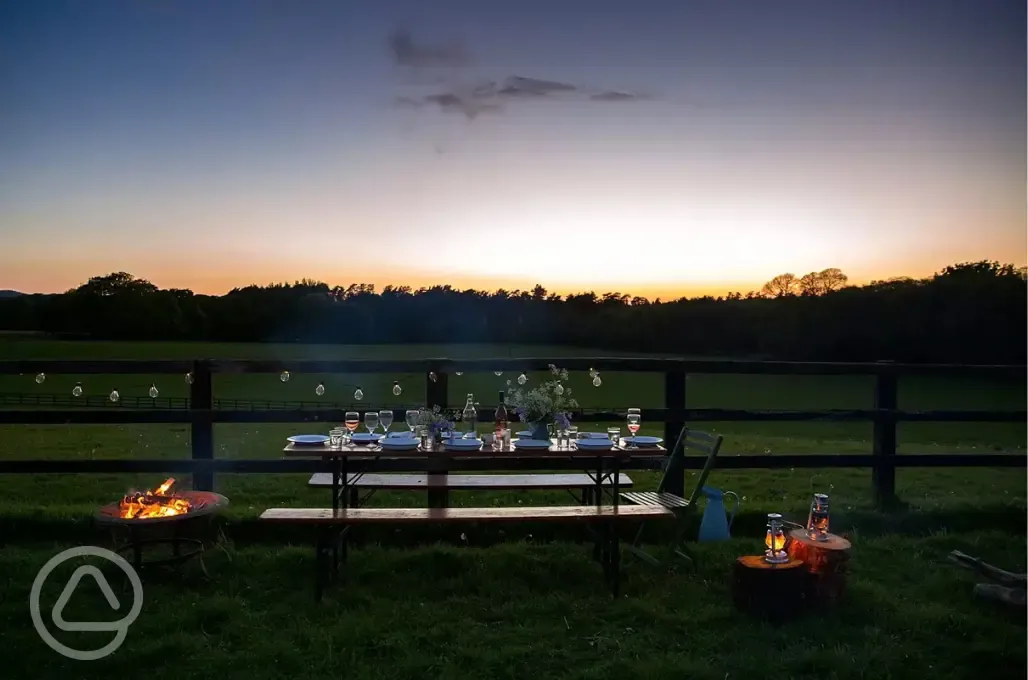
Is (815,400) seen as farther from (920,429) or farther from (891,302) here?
(891,302)

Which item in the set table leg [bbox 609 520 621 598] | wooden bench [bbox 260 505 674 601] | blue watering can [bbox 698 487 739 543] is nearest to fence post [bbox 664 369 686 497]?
blue watering can [bbox 698 487 739 543]

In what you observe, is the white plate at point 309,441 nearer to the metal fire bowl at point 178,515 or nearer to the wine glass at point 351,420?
the wine glass at point 351,420

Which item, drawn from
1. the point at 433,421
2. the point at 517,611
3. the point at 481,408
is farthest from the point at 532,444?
the point at 517,611

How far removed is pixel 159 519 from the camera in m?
3.99

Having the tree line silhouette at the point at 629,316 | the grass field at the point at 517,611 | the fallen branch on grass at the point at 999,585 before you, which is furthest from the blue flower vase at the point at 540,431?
the tree line silhouette at the point at 629,316

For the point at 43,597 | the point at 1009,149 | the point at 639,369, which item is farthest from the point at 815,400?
the point at 43,597

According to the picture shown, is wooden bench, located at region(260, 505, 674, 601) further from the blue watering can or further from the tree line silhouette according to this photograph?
the tree line silhouette

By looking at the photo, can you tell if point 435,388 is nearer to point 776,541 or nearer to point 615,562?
point 615,562

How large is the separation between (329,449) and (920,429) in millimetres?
18273

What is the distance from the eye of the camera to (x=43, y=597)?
4.01 meters

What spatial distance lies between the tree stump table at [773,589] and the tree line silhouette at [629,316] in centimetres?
948

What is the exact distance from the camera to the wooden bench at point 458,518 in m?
4.09

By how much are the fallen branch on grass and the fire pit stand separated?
4519 mm

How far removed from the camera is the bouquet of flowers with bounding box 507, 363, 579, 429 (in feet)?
15.0
